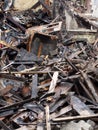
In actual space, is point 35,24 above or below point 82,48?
above

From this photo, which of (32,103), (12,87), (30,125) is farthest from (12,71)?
(30,125)

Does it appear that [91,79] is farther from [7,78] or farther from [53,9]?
[53,9]

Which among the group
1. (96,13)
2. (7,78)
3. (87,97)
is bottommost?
(87,97)

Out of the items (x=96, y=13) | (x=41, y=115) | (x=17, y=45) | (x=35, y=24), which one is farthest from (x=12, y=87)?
(x=96, y=13)

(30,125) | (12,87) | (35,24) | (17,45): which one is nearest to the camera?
(30,125)

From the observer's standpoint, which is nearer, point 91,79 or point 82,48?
point 91,79

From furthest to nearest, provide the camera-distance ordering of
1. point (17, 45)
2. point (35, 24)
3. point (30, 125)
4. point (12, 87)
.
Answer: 1. point (35, 24)
2. point (17, 45)
3. point (12, 87)
4. point (30, 125)

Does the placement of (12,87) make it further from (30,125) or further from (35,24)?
(35,24)
